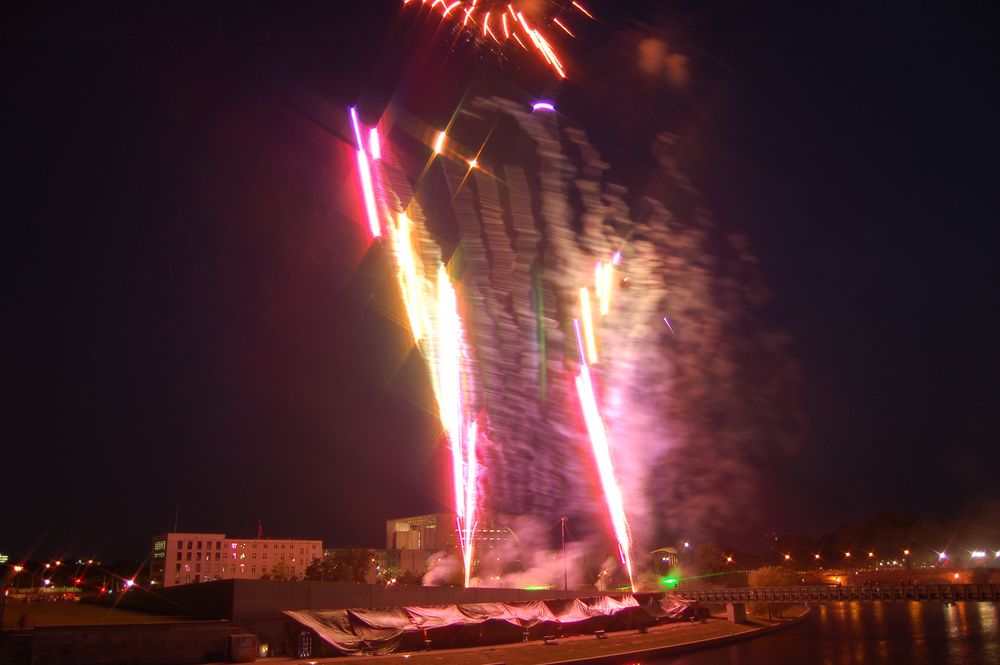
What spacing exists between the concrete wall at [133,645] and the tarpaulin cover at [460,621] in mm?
2909

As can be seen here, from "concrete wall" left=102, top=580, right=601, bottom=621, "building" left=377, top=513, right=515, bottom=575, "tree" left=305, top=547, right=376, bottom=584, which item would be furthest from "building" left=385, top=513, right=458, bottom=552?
"concrete wall" left=102, top=580, right=601, bottom=621

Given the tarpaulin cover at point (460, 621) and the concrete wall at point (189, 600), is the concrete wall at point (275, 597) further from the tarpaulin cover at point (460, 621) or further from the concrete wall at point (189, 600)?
the tarpaulin cover at point (460, 621)

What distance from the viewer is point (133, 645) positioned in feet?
66.8

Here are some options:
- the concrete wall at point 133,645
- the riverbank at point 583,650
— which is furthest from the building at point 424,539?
the concrete wall at point 133,645

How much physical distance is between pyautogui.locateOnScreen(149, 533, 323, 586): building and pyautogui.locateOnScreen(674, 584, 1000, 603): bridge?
6995 cm

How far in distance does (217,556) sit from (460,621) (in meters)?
104

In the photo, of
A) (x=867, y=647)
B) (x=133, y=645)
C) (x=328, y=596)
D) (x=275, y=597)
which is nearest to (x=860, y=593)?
(x=867, y=647)

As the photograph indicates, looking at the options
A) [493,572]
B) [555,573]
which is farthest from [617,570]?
[493,572]

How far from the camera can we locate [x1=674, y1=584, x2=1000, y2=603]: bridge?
1794 inches

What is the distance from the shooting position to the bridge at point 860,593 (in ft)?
149

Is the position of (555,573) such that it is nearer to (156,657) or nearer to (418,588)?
(418,588)

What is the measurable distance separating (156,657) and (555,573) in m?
88.7

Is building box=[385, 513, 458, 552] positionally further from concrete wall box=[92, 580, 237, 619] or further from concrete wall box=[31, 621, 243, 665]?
concrete wall box=[31, 621, 243, 665]

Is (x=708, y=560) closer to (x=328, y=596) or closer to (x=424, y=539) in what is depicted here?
(x=424, y=539)
